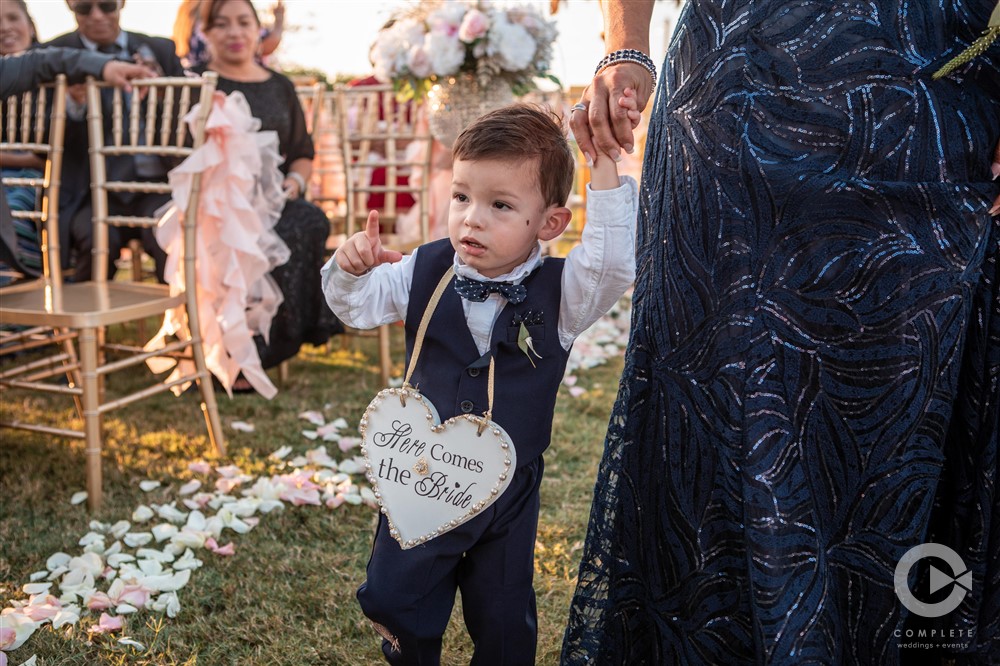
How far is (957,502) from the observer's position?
1307 mm

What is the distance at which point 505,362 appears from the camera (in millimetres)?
1471

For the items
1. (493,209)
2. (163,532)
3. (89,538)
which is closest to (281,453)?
(163,532)

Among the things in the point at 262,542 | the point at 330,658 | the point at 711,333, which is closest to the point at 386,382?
the point at 262,542

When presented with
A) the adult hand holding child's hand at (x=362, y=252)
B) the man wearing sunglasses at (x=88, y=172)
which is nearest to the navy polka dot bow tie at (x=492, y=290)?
the adult hand holding child's hand at (x=362, y=252)

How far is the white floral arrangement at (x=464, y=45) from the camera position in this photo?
400 cm

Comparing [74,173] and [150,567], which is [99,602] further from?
[74,173]

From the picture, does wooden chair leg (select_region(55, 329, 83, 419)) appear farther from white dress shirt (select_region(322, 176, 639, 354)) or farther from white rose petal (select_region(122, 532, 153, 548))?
white dress shirt (select_region(322, 176, 639, 354))

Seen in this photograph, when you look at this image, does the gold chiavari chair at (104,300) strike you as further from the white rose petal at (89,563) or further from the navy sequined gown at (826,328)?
the navy sequined gown at (826,328)

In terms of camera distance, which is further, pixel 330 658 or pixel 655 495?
pixel 330 658

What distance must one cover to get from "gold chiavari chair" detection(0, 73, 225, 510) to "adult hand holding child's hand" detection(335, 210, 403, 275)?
156 centimetres

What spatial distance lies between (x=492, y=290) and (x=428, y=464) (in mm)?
305

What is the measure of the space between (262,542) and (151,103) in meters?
1.60

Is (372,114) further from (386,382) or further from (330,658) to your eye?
(330,658)

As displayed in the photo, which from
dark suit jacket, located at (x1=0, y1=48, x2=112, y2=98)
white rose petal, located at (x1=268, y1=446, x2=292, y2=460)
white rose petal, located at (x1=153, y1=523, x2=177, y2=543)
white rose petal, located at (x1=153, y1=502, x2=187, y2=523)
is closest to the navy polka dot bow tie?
white rose petal, located at (x1=153, y1=523, x2=177, y2=543)
